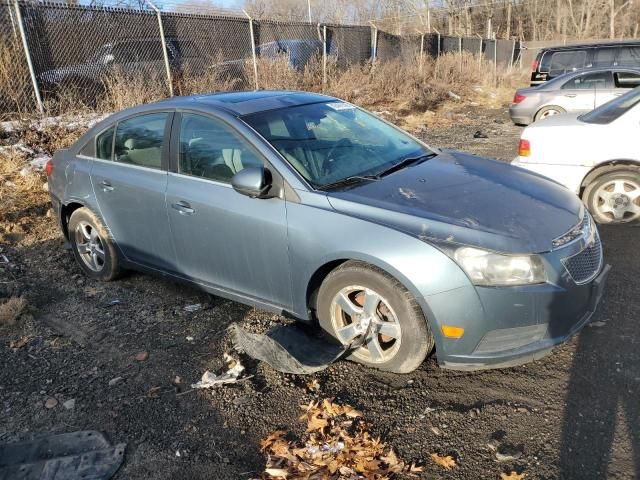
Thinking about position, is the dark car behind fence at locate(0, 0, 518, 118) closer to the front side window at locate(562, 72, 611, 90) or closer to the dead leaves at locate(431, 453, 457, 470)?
the front side window at locate(562, 72, 611, 90)

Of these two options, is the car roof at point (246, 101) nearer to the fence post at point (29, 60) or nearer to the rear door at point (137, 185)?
the rear door at point (137, 185)

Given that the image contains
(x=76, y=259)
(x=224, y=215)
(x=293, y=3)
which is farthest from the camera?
(x=293, y=3)

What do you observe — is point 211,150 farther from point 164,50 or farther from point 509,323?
point 164,50

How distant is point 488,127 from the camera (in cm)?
1312

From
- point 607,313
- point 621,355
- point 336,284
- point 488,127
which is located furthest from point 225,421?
point 488,127

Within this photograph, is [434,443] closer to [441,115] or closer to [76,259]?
[76,259]

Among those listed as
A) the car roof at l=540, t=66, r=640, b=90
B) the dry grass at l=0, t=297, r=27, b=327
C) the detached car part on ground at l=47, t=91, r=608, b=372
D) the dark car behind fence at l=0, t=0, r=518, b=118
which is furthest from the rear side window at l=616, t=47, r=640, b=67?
the dry grass at l=0, t=297, r=27, b=327

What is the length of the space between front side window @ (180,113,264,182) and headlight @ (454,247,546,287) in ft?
4.86

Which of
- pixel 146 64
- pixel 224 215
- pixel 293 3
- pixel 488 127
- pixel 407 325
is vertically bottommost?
pixel 488 127

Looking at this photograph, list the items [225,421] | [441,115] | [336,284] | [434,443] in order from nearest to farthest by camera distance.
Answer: [434,443] → [225,421] → [336,284] → [441,115]

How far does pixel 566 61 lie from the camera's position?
1403cm

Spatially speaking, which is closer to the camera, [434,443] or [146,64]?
[434,443]

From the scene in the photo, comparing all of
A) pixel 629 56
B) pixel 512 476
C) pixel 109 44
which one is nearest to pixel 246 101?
pixel 512 476

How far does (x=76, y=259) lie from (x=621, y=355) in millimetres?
4602
